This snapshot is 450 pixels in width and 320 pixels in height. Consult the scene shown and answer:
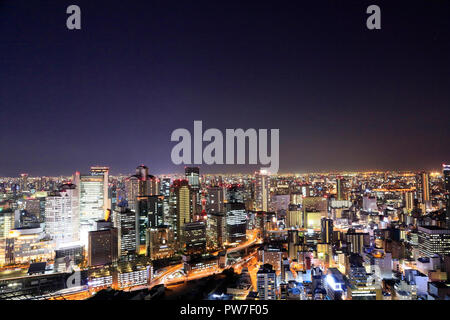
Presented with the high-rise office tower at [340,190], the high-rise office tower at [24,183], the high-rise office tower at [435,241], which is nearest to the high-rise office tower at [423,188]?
the high-rise office tower at [435,241]

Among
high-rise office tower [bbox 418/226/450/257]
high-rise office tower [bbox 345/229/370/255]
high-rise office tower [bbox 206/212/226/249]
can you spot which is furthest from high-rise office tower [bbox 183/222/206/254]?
high-rise office tower [bbox 418/226/450/257]

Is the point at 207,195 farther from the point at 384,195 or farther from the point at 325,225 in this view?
the point at 384,195

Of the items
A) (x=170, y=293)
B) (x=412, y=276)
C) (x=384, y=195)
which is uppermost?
(x=384, y=195)

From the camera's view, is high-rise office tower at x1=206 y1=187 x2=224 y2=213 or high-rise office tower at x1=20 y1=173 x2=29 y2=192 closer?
high-rise office tower at x1=20 y1=173 x2=29 y2=192

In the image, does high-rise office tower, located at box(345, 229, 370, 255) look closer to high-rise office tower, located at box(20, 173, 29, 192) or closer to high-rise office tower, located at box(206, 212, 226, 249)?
high-rise office tower, located at box(206, 212, 226, 249)

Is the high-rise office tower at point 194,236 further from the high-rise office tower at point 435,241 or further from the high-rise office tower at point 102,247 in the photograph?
the high-rise office tower at point 435,241
